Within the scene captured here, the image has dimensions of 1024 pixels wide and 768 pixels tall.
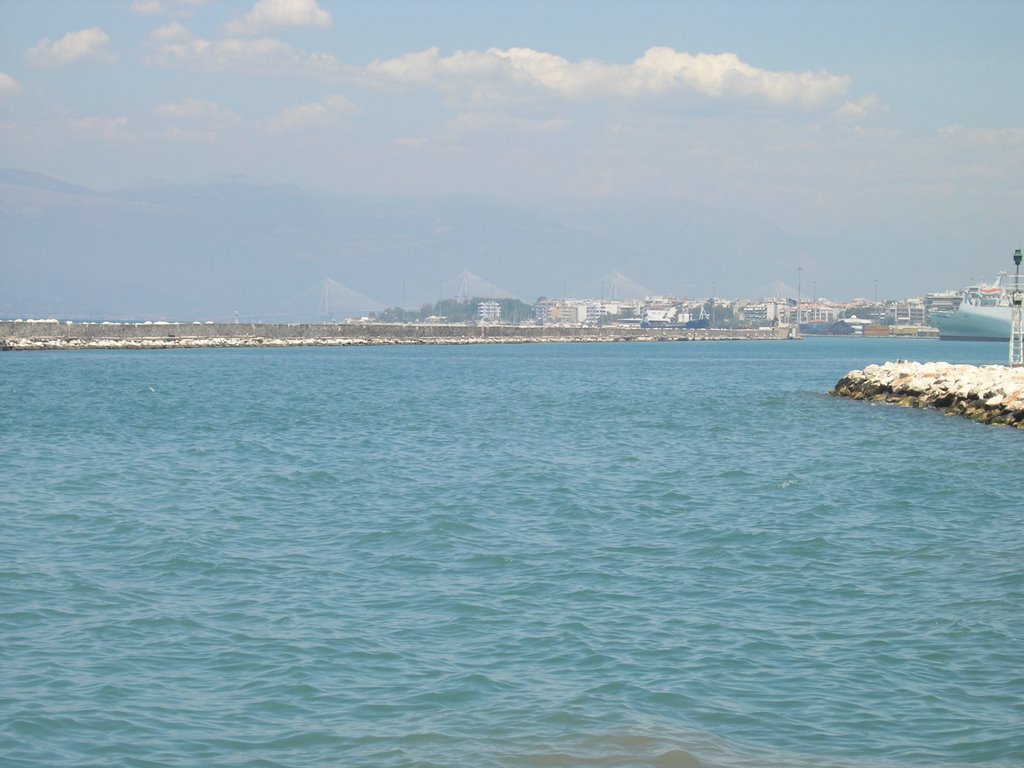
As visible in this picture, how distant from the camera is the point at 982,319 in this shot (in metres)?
119

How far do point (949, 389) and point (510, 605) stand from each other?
77.3 ft

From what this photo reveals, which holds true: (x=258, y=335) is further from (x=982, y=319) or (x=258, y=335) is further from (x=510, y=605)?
(x=510, y=605)

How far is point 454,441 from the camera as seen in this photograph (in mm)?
22141

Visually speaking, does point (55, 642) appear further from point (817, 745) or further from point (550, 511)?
point (550, 511)

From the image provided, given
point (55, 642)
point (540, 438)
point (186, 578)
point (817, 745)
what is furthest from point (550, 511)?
point (540, 438)

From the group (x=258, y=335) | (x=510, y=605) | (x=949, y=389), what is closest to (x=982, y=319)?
(x=258, y=335)

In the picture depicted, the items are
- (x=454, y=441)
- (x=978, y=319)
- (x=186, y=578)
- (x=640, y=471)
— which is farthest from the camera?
(x=978, y=319)

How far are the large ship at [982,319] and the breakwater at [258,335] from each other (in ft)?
108

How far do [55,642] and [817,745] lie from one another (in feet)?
16.5

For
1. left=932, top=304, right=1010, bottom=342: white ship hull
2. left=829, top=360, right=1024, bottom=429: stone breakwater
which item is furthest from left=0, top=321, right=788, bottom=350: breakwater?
left=829, top=360, right=1024, bottom=429: stone breakwater

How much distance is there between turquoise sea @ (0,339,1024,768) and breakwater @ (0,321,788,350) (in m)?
53.5

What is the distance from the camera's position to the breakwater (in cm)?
7069

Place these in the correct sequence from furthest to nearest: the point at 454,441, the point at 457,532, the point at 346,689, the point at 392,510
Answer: the point at 454,441, the point at 392,510, the point at 457,532, the point at 346,689

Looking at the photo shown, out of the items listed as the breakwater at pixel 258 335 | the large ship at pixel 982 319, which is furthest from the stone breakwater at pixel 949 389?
the large ship at pixel 982 319
